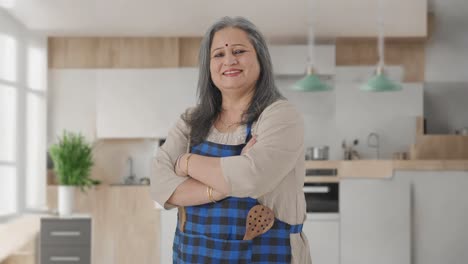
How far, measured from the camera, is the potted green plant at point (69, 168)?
6035 mm

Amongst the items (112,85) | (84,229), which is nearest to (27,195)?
(84,229)

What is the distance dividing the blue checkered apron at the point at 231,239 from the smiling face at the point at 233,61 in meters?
0.33

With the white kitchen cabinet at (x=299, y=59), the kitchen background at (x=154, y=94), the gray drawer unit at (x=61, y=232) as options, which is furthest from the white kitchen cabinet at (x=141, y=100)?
the gray drawer unit at (x=61, y=232)

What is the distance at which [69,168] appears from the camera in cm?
608

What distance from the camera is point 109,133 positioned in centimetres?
652

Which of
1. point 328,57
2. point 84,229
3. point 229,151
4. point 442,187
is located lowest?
point 84,229

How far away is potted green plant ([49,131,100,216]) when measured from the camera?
6.04 metres

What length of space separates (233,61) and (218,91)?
175mm

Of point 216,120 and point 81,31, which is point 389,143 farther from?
point 216,120

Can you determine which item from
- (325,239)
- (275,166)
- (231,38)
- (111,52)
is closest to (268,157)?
(275,166)

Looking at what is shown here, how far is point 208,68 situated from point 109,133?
188 inches

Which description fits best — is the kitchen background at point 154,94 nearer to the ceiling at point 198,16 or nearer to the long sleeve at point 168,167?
the ceiling at point 198,16

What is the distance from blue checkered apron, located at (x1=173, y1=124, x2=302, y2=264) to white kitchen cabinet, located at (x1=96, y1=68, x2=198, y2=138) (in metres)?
4.77

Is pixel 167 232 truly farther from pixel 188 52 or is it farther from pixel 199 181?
pixel 199 181
